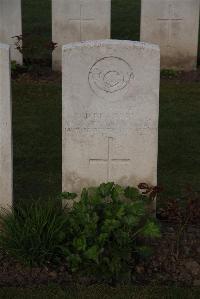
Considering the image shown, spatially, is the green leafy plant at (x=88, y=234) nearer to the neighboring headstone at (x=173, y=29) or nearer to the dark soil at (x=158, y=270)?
the dark soil at (x=158, y=270)

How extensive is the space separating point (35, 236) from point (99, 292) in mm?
583

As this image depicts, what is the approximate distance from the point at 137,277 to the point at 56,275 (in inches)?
22.0

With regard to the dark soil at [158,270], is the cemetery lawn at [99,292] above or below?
below

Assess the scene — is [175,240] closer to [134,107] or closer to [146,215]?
[146,215]

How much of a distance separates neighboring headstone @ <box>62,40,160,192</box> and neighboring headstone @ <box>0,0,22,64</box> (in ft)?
18.9

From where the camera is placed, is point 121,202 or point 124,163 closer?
point 121,202

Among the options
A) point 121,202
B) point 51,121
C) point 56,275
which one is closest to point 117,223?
point 121,202

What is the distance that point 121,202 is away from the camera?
16.6ft

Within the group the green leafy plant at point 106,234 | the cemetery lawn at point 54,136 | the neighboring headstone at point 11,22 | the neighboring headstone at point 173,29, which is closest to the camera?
the green leafy plant at point 106,234

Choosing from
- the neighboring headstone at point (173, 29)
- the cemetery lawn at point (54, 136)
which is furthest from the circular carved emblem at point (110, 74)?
the neighboring headstone at point (173, 29)

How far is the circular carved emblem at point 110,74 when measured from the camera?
5.17 metres

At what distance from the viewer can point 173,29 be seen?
36.7ft

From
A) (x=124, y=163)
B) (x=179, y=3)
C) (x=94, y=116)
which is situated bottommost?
(x=124, y=163)

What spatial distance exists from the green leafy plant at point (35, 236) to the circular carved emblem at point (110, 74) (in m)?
0.94
